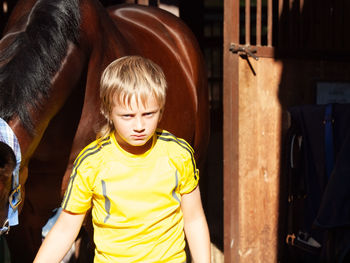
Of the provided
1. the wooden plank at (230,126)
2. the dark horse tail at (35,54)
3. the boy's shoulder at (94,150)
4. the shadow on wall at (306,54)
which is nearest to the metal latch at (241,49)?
the wooden plank at (230,126)

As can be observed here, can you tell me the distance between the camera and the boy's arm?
1557mm

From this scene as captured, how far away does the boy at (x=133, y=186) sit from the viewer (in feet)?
4.60

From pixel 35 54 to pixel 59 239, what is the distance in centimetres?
61

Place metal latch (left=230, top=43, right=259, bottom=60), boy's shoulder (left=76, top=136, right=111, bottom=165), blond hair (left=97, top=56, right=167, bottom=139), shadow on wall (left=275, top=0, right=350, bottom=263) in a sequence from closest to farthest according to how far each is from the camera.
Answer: blond hair (left=97, top=56, right=167, bottom=139) → boy's shoulder (left=76, top=136, right=111, bottom=165) → metal latch (left=230, top=43, right=259, bottom=60) → shadow on wall (left=275, top=0, right=350, bottom=263)

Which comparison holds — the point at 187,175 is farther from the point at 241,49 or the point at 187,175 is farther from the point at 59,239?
the point at 241,49

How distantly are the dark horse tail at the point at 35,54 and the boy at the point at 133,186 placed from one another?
24cm

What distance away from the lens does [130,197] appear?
146 cm

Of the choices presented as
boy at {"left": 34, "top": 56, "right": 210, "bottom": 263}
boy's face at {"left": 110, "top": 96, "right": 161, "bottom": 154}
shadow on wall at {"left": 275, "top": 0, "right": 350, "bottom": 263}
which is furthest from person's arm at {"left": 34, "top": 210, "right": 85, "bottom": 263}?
shadow on wall at {"left": 275, "top": 0, "right": 350, "bottom": 263}

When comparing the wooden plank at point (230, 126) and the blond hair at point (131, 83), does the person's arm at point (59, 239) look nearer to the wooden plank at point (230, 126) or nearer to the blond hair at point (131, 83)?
the blond hair at point (131, 83)

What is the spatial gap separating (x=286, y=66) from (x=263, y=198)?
866mm

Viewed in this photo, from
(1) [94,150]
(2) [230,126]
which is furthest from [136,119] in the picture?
(2) [230,126]

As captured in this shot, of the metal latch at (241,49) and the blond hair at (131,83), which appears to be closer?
the blond hair at (131,83)

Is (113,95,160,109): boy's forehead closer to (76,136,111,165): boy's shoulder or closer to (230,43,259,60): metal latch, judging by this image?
(76,136,111,165): boy's shoulder

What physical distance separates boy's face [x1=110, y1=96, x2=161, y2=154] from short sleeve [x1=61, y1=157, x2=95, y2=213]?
153mm
